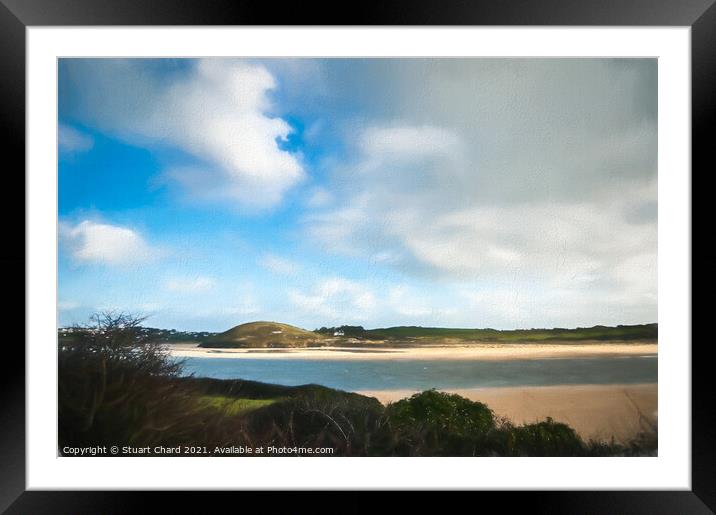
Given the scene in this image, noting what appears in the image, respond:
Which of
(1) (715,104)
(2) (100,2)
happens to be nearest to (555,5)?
(1) (715,104)

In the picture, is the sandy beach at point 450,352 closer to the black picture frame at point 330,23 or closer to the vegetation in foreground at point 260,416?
the vegetation in foreground at point 260,416

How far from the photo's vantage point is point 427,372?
6.12 feet

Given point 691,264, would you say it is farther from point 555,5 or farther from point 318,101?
point 318,101

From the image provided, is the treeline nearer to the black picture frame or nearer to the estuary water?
the estuary water

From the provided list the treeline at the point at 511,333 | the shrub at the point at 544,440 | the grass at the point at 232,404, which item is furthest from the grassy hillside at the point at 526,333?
the grass at the point at 232,404

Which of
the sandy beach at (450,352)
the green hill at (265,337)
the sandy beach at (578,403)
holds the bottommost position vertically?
the sandy beach at (578,403)

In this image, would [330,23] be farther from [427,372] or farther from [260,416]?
[260,416]

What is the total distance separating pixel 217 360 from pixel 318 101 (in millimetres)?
1207

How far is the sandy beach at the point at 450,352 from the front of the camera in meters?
1.84

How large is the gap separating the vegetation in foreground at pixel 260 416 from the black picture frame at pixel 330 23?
0.20m

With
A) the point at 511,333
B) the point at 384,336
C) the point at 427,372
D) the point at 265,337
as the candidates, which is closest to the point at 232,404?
the point at 265,337

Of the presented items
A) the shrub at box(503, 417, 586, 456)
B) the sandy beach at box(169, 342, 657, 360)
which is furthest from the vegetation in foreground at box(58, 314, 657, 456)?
the sandy beach at box(169, 342, 657, 360)

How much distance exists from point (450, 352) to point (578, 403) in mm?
581

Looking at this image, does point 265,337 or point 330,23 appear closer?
point 330,23
